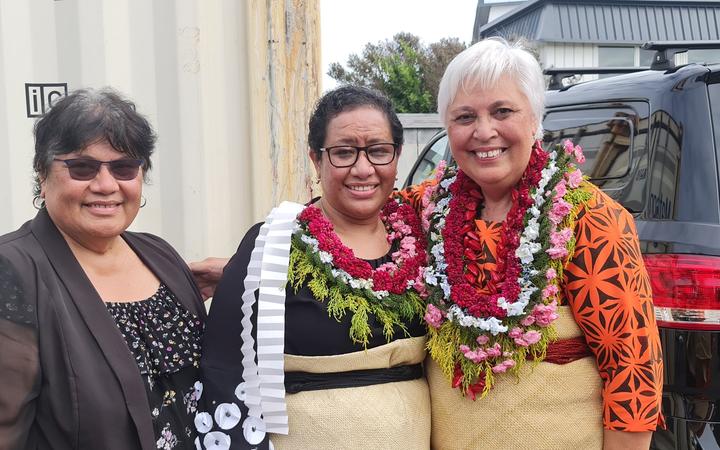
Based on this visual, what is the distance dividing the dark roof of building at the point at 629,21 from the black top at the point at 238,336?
17588mm

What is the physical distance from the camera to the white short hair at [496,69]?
2002 millimetres

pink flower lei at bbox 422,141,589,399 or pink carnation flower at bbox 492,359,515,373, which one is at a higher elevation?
pink flower lei at bbox 422,141,589,399

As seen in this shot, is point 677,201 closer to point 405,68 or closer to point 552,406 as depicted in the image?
point 552,406

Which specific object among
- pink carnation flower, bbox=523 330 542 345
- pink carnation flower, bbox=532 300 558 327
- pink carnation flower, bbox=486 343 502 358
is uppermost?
pink carnation flower, bbox=532 300 558 327

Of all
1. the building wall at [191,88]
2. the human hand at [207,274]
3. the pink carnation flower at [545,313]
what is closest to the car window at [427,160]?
the building wall at [191,88]

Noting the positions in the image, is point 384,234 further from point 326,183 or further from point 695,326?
point 695,326

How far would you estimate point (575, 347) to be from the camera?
2002mm

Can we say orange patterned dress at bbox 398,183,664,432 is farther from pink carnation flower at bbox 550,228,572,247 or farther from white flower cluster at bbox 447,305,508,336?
white flower cluster at bbox 447,305,508,336

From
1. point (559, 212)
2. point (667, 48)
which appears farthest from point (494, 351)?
point (667, 48)

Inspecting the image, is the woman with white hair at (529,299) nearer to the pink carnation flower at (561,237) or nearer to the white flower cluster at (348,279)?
the pink carnation flower at (561,237)

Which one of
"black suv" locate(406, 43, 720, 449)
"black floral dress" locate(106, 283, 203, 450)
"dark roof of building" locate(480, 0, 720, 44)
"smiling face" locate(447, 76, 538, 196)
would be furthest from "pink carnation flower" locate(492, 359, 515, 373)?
"dark roof of building" locate(480, 0, 720, 44)

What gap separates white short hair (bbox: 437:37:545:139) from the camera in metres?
2.00

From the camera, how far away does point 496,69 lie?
6.55 feet

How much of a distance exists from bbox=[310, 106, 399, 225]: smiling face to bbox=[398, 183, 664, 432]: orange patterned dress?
62 cm
